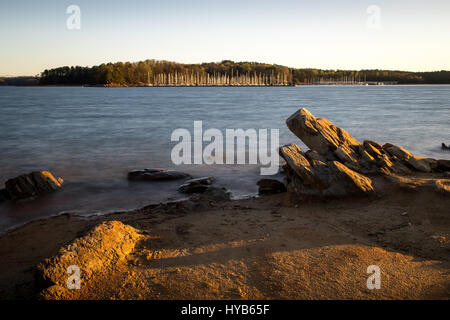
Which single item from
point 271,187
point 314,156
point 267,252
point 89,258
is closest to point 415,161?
point 314,156

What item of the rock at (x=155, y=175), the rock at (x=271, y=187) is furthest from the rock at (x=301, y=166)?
the rock at (x=155, y=175)

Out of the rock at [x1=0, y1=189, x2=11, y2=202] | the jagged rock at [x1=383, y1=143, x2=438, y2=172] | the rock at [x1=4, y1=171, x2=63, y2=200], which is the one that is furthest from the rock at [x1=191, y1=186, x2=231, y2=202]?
the rock at [x1=0, y1=189, x2=11, y2=202]

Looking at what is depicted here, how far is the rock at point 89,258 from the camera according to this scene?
4984 millimetres

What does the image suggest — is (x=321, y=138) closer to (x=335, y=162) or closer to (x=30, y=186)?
(x=335, y=162)

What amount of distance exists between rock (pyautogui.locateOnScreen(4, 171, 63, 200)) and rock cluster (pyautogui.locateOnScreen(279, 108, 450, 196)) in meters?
7.96

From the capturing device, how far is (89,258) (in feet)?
18.1

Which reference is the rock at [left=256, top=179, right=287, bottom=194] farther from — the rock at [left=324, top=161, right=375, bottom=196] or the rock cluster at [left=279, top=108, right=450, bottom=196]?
the rock at [left=324, top=161, right=375, bottom=196]

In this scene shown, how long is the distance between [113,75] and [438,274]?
186595mm

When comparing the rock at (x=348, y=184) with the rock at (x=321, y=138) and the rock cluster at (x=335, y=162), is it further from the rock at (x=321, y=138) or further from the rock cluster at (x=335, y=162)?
the rock at (x=321, y=138)

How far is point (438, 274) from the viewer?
17.2 feet

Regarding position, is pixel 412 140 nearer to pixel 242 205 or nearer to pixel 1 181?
pixel 242 205

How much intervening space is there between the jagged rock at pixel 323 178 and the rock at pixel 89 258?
465 cm

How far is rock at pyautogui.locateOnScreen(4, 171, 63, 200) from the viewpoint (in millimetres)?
10719

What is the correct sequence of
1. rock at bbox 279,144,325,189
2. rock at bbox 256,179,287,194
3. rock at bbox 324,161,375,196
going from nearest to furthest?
rock at bbox 324,161,375,196, rock at bbox 279,144,325,189, rock at bbox 256,179,287,194
